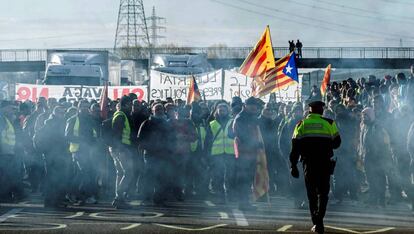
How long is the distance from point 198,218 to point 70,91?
1448 centimetres

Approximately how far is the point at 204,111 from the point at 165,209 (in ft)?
11.6

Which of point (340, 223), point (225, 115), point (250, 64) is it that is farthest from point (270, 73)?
point (340, 223)

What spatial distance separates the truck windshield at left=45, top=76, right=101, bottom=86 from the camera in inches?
1223

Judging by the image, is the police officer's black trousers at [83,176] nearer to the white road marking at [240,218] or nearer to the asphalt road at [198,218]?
the asphalt road at [198,218]

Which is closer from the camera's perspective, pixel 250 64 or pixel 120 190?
pixel 120 190

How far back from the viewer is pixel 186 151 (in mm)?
16891

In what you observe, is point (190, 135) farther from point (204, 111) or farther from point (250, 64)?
point (250, 64)

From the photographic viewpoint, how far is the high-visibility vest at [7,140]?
54.9 feet

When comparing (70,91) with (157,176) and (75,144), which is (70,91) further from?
(157,176)

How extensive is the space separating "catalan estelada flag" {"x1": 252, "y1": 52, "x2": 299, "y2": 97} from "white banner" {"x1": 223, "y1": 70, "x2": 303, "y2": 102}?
400 centimetres

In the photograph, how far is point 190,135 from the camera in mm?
16828

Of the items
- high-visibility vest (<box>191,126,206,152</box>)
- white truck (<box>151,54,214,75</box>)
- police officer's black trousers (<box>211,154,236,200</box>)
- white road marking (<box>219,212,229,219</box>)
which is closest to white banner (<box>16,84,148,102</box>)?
white truck (<box>151,54,214,75</box>)

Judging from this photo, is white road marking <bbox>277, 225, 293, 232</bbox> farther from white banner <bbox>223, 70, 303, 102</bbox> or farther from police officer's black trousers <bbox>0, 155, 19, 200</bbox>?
white banner <bbox>223, 70, 303, 102</bbox>

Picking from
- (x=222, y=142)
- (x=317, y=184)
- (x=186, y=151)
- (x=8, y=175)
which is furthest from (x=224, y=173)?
(x=317, y=184)
